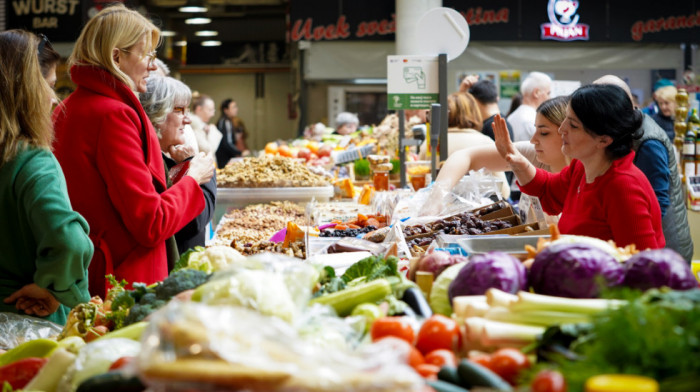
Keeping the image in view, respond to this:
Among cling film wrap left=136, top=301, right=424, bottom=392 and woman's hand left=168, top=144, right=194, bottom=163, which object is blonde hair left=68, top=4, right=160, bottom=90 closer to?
woman's hand left=168, top=144, right=194, bottom=163

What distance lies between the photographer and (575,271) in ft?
5.98

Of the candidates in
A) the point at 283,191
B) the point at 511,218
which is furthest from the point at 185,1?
the point at 511,218

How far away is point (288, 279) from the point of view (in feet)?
5.77

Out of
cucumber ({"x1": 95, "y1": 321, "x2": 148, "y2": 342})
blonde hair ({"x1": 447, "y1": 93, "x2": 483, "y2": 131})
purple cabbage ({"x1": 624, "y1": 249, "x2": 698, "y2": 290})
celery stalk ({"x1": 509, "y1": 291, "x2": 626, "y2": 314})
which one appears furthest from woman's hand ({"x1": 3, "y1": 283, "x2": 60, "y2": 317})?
blonde hair ({"x1": 447, "y1": 93, "x2": 483, "y2": 131})

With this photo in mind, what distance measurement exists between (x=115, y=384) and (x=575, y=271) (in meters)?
1.05

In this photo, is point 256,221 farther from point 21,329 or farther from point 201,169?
point 21,329

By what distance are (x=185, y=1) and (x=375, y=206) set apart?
1278 centimetres

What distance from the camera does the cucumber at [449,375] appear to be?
1.48m

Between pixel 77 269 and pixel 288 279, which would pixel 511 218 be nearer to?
pixel 77 269

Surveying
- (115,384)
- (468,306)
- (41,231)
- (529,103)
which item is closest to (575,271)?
(468,306)

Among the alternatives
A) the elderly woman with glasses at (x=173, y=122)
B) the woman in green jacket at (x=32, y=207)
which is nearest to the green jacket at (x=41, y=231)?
the woman in green jacket at (x=32, y=207)

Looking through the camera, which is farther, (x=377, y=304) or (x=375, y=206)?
(x=375, y=206)

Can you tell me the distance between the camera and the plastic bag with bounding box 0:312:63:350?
274 centimetres

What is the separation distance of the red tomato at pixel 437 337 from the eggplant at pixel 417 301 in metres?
0.24
